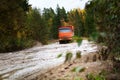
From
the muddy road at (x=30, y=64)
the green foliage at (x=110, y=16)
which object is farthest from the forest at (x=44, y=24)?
the muddy road at (x=30, y=64)

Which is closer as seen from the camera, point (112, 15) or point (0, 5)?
point (112, 15)

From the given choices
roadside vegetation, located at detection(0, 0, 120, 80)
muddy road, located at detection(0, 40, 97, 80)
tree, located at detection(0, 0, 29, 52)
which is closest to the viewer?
roadside vegetation, located at detection(0, 0, 120, 80)

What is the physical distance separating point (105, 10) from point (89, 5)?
31cm

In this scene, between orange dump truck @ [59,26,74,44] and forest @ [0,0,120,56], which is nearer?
forest @ [0,0,120,56]

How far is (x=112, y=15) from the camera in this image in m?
4.29

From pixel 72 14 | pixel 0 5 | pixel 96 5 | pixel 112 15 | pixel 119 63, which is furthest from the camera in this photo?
pixel 72 14

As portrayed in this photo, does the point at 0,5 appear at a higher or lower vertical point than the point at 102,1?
higher

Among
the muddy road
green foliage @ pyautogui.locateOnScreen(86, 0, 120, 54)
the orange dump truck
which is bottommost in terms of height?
the muddy road

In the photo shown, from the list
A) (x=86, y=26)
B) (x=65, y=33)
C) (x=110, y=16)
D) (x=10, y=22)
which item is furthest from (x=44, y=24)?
(x=110, y=16)

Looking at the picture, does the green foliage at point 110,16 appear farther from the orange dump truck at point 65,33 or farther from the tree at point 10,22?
the orange dump truck at point 65,33

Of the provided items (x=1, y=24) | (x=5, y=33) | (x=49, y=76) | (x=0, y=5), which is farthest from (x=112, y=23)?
(x=5, y=33)

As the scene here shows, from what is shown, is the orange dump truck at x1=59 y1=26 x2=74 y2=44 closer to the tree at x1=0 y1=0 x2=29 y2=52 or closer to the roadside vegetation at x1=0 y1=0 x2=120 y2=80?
the roadside vegetation at x1=0 y1=0 x2=120 y2=80

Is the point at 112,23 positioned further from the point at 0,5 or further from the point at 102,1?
the point at 0,5

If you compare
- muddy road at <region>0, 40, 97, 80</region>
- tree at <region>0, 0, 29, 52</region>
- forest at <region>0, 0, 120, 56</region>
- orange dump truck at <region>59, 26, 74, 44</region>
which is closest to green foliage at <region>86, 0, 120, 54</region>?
forest at <region>0, 0, 120, 56</region>
